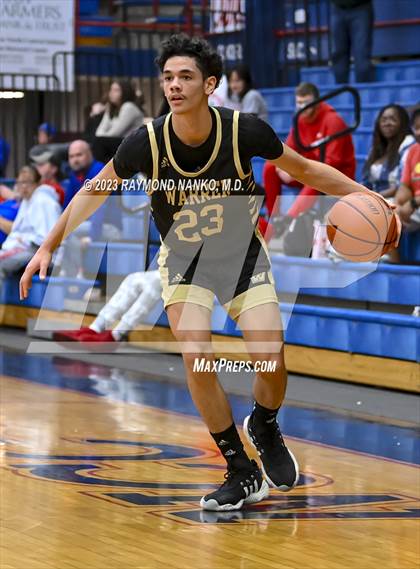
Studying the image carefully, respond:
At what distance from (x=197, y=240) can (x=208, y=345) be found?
46cm

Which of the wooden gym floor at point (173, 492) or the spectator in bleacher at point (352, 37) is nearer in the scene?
the wooden gym floor at point (173, 492)

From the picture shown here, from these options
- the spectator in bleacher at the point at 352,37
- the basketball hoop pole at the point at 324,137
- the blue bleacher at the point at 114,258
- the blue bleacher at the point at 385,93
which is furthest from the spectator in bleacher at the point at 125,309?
the spectator in bleacher at the point at 352,37

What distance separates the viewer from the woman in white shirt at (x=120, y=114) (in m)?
12.4

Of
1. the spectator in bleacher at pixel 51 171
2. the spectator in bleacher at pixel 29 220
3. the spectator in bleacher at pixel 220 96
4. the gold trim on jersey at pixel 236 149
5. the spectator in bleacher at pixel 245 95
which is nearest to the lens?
the gold trim on jersey at pixel 236 149

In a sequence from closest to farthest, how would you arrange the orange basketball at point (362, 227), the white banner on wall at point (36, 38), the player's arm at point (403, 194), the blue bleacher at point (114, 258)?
1. the orange basketball at point (362, 227)
2. the player's arm at point (403, 194)
3. the blue bleacher at point (114, 258)
4. the white banner on wall at point (36, 38)

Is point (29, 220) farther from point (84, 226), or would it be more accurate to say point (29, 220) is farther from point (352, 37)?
point (352, 37)

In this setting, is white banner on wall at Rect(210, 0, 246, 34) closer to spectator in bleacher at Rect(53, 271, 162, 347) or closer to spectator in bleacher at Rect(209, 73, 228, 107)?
spectator in bleacher at Rect(209, 73, 228, 107)

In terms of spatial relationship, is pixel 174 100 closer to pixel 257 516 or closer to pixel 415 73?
pixel 257 516

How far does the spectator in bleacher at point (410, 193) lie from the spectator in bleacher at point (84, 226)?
330 cm

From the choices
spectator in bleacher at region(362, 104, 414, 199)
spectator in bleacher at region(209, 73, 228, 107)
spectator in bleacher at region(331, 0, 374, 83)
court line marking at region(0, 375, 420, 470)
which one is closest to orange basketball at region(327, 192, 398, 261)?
court line marking at region(0, 375, 420, 470)

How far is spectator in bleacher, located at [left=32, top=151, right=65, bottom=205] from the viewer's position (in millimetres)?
11773

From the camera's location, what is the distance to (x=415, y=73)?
40.8 ft

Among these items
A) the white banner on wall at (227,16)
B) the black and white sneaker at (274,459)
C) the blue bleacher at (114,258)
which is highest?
the white banner on wall at (227,16)

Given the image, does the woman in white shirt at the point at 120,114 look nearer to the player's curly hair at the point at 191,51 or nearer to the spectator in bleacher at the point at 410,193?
the spectator in bleacher at the point at 410,193
